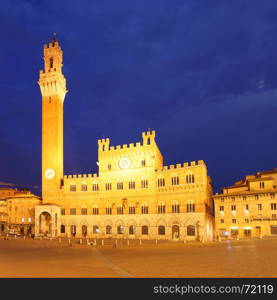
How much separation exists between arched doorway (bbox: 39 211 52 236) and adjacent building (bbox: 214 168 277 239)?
35.4m

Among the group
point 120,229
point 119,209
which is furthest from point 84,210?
point 120,229

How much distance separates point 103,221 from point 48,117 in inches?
1065

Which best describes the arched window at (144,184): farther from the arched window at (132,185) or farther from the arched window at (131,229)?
the arched window at (131,229)

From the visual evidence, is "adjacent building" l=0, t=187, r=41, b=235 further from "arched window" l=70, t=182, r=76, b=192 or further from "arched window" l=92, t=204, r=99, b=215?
"arched window" l=92, t=204, r=99, b=215

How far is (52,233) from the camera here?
229 feet

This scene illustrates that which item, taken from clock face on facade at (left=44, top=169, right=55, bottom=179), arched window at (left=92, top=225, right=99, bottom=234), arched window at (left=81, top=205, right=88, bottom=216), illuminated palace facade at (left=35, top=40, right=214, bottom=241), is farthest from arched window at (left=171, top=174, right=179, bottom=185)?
clock face on facade at (left=44, top=169, right=55, bottom=179)

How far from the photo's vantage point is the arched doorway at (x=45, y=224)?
71863 mm

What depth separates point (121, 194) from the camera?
70.8 metres

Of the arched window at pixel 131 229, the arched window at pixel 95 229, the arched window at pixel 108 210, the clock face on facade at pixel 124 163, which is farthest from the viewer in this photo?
the arched window at pixel 95 229

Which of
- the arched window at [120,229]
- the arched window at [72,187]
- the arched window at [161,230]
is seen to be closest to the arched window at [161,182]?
the arched window at [161,230]

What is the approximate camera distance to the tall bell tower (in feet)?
250

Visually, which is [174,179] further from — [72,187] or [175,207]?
[72,187]
